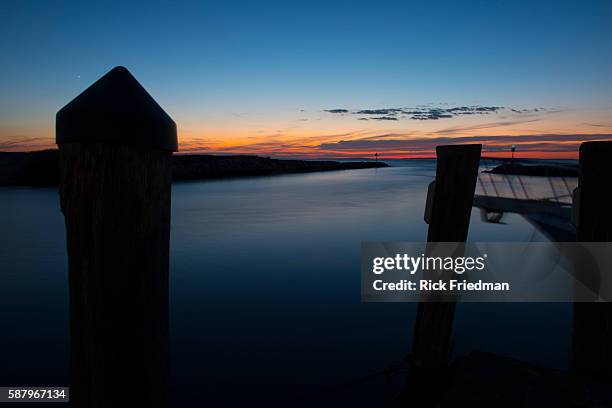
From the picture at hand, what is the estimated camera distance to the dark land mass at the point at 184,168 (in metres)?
38.9

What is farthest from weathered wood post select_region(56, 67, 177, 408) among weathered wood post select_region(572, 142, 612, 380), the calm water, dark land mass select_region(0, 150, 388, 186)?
dark land mass select_region(0, 150, 388, 186)

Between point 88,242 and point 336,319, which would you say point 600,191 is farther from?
point 336,319

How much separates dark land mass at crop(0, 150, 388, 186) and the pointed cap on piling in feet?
95.2

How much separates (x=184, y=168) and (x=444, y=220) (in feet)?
181

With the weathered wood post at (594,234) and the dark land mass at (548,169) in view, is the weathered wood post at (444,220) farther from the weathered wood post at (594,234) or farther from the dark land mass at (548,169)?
the dark land mass at (548,169)

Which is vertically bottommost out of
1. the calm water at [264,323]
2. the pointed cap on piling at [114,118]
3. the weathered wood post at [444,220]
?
the calm water at [264,323]

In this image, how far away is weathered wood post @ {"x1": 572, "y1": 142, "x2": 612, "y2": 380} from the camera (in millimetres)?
2359

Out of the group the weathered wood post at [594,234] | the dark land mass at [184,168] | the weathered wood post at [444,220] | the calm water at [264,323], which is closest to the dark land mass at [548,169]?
the weathered wood post at [444,220]

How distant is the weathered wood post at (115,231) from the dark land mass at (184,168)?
29.0m

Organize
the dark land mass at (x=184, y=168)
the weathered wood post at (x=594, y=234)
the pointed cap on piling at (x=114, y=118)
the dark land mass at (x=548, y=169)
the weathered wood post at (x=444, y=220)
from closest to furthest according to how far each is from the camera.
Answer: the pointed cap on piling at (x=114, y=118) → the weathered wood post at (x=594, y=234) → the weathered wood post at (x=444, y=220) → the dark land mass at (x=548, y=169) → the dark land mass at (x=184, y=168)

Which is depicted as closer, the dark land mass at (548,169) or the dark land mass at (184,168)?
the dark land mass at (548,169)

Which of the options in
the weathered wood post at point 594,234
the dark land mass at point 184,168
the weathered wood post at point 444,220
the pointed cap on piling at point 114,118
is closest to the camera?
the pointed cap on piling at point 114,118

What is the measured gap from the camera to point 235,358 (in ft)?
21.3

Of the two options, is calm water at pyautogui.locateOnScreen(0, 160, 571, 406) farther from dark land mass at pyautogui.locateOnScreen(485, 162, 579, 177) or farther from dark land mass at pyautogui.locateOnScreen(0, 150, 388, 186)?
dark land mass at pyautogui.locateOnScreen(0, 150, 388, 186)
